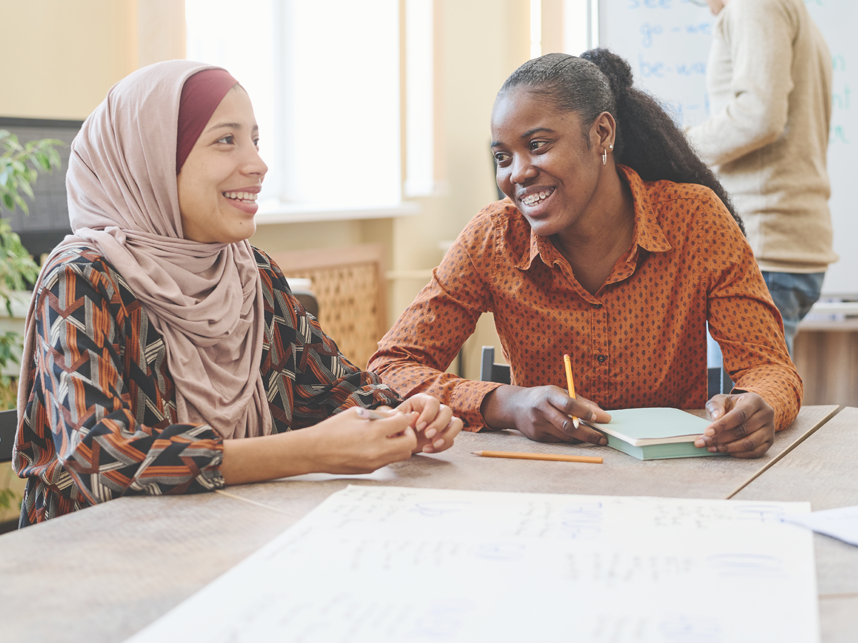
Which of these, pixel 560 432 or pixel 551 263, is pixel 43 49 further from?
pixel 560 432

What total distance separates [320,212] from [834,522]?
2.69m

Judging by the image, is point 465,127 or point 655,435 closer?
point 655,435

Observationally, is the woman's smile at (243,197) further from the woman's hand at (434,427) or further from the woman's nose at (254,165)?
the woman's hand at (434,427)

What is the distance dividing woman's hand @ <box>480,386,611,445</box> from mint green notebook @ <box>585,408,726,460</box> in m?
0.02

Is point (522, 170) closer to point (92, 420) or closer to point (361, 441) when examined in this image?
point (361, 441)

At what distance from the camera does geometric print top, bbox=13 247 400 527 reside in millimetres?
989

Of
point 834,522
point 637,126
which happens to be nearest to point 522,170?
point 637,126

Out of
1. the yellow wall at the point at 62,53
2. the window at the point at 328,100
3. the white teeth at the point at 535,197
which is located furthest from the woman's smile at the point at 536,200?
the window at the point at 328,100

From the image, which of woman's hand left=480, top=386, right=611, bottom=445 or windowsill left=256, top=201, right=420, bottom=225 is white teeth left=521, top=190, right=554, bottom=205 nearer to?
woman's hand left=480, top=386, right=611, bottom=445

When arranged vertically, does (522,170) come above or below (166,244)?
above

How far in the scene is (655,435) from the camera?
115cm

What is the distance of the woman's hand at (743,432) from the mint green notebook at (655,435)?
0.06 feet

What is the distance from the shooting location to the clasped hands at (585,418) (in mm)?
1148

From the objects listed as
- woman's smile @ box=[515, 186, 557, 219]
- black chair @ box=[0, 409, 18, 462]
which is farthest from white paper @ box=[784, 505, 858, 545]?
black chair @ box=[0, 409, 18, 462]
